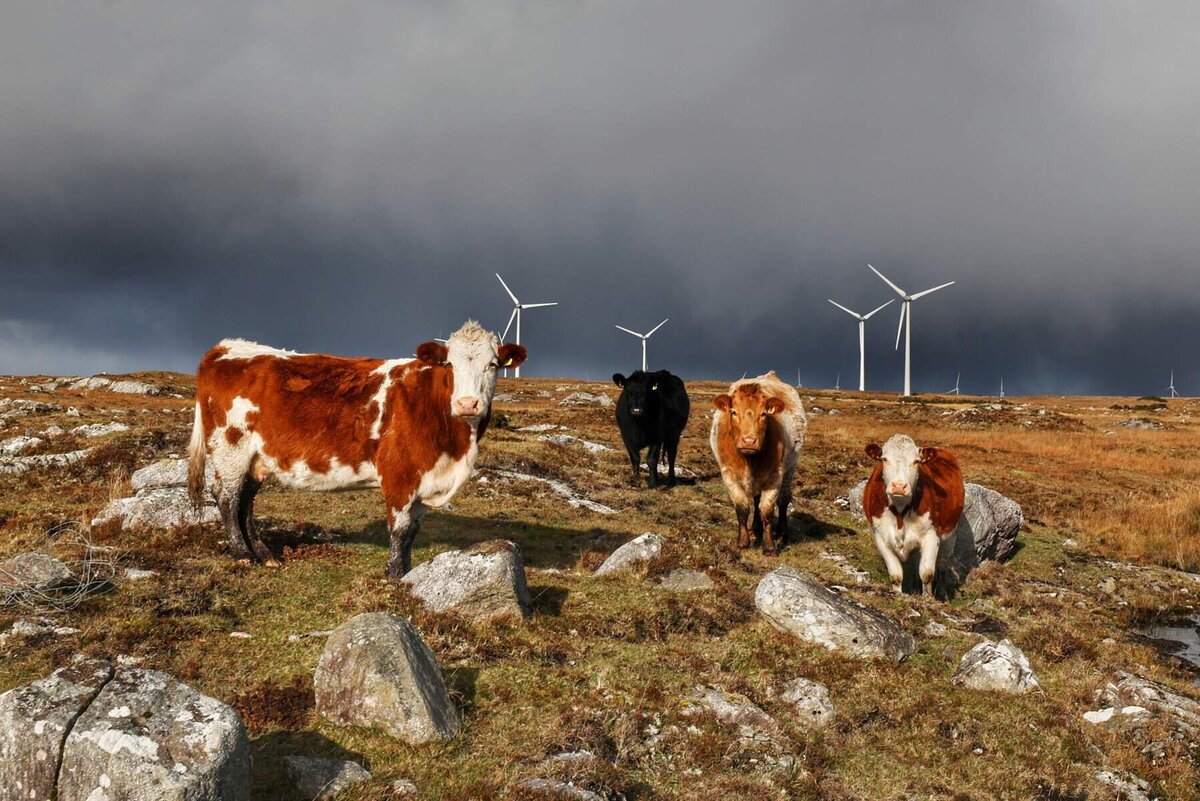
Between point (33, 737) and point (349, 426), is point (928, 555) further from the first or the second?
point (33, 737)

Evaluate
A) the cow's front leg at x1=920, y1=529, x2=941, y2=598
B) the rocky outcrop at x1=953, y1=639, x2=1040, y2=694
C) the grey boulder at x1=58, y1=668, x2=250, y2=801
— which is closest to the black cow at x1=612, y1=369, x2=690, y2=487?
the cow's front leg at x1=920, y1=529, x2=941, y2=598

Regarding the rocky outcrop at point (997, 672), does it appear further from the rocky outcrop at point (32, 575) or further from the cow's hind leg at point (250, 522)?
the rocky outcrop at point (32, 575)

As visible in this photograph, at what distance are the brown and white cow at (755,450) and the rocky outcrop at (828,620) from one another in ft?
11.5

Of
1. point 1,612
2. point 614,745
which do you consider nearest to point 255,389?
point 1,612

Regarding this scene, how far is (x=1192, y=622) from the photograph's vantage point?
40.9ft

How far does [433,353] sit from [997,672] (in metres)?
7.49

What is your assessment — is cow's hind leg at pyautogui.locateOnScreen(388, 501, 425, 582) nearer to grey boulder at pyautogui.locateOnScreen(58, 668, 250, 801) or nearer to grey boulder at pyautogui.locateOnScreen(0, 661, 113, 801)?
grey boulder at pyautogui.locateOnScreen(58, 668, 250, 801)

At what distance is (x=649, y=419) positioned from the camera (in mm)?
21344

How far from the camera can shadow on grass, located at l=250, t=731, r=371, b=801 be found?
5051mm

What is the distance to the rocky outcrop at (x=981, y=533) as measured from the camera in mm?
14125

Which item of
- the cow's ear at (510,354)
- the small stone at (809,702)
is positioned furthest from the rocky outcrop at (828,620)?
the cow's ear at (510,354)

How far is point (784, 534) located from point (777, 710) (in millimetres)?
8451

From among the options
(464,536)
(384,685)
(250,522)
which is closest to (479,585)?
(384,685)

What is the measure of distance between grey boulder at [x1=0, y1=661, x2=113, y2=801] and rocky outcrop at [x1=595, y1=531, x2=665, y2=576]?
7182 mm
